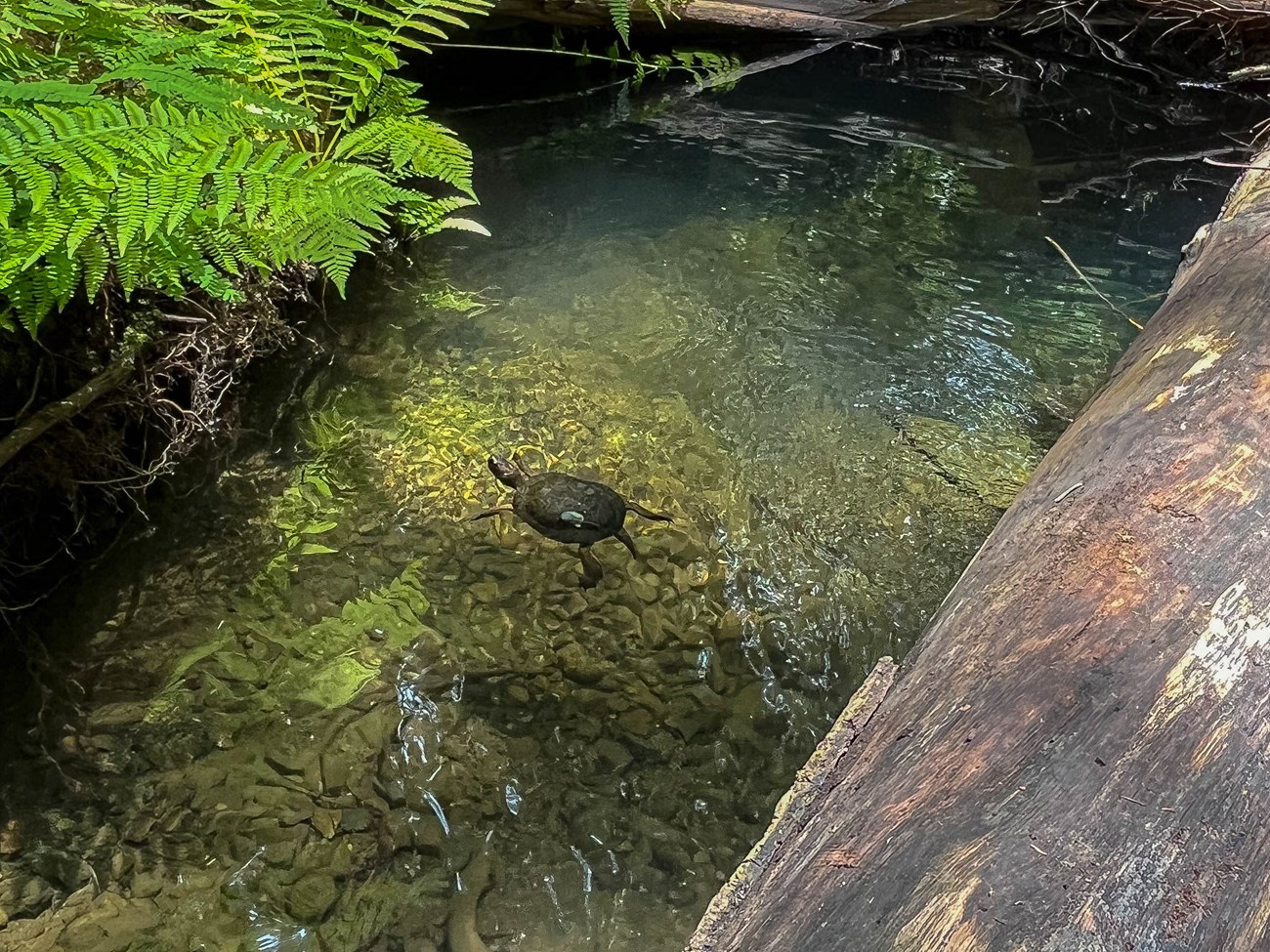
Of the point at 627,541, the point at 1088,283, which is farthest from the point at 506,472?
the point at 1088,283

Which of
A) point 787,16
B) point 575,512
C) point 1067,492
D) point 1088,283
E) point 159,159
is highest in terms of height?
point 787,16

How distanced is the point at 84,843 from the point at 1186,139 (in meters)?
5.98

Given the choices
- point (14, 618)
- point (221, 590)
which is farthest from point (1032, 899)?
point (14, 618)

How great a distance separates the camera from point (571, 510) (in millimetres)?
2420

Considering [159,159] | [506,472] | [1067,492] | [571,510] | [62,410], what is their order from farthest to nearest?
[506,472]
[571,510]
[62,410]
[159,159]
[1067,492]

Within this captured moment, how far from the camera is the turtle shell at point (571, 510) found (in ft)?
7.97

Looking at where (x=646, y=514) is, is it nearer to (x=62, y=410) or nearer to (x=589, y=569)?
(x=589, y=569)

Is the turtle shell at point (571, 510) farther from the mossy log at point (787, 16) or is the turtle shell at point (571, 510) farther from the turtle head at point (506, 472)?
the mossy log at point (787, 16)

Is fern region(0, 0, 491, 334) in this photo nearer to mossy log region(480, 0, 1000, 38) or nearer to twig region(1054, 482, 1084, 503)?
twig region(1054, 482, 1084, 503)

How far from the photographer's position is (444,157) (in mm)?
2287

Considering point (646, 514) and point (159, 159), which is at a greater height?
point (159, 159)

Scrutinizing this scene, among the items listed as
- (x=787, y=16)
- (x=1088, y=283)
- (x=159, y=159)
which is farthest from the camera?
(x=787, y=16)

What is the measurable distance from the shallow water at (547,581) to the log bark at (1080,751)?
0.90 m

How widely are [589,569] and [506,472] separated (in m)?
0.41
